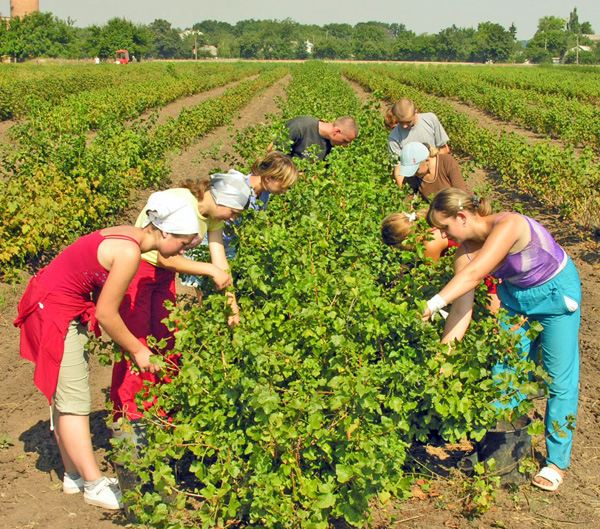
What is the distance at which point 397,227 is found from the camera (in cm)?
338

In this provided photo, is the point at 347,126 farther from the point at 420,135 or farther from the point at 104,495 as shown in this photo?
the point at 104,495

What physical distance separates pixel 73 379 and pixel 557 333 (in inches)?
90.2

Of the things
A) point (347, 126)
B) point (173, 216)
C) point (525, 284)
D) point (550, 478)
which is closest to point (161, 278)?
point (173, 216)

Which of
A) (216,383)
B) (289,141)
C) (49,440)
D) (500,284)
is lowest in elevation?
(49,440)

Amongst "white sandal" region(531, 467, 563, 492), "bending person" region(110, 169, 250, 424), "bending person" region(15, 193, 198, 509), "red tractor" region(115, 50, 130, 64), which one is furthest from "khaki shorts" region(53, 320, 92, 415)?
"red tractor" region(115, 50, 130, 64)

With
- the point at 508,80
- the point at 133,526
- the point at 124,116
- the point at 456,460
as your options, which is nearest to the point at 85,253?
the point at 133,526

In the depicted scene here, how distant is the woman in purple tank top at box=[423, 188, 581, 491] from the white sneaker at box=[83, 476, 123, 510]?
173 cm

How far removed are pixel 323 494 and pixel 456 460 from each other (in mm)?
1396

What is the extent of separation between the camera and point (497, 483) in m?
3.13

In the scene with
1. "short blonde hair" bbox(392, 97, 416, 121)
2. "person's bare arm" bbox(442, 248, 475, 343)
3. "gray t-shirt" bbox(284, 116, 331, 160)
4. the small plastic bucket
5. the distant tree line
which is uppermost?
the distant tree line

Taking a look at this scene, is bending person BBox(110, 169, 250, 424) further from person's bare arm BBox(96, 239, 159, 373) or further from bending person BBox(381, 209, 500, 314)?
bending person BBox(381, 209, 500, 314)

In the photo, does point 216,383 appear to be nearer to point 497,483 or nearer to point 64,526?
point 64,526

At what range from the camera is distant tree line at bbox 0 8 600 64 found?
78375 mm

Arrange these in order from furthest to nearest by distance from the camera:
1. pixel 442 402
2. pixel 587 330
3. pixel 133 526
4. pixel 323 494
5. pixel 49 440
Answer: pixel 587 330, pixel 49 440, pixel 133 526, pixel 442 402, pixel 323 494
